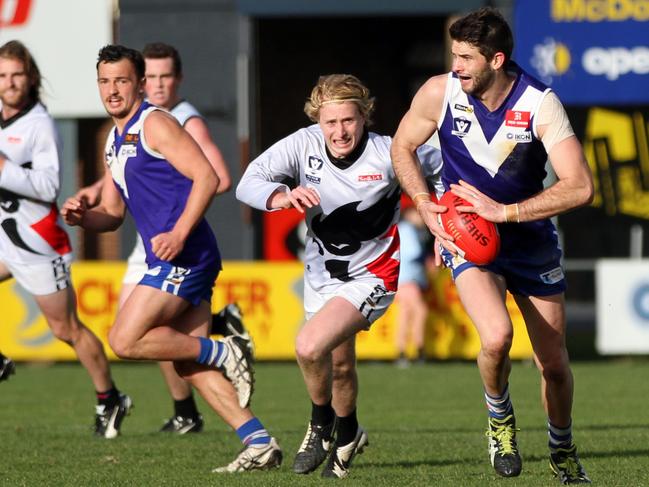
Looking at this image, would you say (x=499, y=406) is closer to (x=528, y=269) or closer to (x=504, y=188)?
(x=528, y=269)

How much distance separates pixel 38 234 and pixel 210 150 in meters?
1.32

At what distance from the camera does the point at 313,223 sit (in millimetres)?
7680

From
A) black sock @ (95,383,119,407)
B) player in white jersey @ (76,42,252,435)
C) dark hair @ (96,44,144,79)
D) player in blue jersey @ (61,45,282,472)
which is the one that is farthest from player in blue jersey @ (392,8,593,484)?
black sock @ (95,383,119,407)

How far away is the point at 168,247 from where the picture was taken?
756 cm

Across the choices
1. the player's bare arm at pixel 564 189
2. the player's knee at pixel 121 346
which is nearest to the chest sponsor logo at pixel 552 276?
the player's bare arm at pixel 564 189

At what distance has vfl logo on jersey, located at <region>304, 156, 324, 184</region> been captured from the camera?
761 centimetres

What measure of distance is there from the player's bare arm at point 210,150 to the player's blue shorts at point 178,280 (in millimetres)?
1084

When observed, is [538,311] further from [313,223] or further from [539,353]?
[313,223]

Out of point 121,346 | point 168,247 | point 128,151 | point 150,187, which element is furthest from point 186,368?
point 128,151

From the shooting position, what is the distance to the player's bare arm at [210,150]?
9076mm

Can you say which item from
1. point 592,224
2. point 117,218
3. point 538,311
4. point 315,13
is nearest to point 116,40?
point 315,13

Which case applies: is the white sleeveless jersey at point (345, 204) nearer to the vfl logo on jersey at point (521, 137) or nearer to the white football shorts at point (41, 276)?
the vfl logo on jersey at point (521, 137)

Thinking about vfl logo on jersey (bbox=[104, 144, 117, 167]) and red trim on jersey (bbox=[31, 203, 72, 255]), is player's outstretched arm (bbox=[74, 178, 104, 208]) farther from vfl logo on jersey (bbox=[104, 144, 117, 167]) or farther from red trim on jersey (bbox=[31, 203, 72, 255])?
red trim on jersey (bbox=[31, 203, 72, 255])

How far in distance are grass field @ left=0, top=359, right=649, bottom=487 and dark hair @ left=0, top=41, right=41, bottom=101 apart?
2.37 metres
